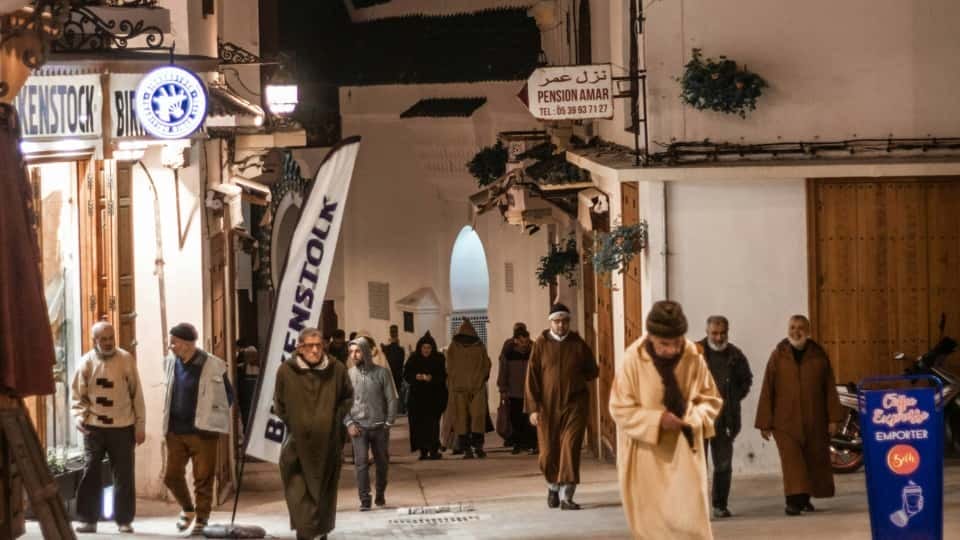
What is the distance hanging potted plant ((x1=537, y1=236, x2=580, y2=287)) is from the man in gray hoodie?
29.8ft

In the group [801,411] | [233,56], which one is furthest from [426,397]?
[801,411]

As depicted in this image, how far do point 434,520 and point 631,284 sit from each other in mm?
4818

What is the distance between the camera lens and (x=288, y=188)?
36.5 m

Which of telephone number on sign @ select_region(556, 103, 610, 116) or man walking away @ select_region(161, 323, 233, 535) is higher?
telephone number on sign @ select_region(556, 103, 610, 116)

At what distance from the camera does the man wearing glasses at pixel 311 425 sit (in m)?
13.8

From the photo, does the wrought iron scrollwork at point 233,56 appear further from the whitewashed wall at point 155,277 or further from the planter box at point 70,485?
the planter box at point 70,485

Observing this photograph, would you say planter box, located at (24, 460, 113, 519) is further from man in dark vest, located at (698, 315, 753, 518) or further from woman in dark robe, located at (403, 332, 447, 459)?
woman in dark robe, located at (403, 332, 447, 459)

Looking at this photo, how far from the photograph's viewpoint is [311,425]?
13.8m

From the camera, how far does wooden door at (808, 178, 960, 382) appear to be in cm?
1817

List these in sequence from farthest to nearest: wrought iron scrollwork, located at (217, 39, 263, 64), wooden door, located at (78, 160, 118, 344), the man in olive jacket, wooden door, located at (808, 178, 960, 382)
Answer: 1. the man in olive jacket
2. wrought iron scrollwork, located at (217, 39, 263, 64)
3. wooden door, located at (808, 178, 960, 382)
4. wooden door, located at (78, 160, 118, 344)

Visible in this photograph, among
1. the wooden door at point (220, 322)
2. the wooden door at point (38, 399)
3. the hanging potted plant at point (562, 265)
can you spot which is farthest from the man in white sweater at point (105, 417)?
the hanging potted plant at point (562, 265)

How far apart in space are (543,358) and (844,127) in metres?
4.28

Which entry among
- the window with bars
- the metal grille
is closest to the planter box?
the metal grille

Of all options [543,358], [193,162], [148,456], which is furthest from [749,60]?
[148,456]
